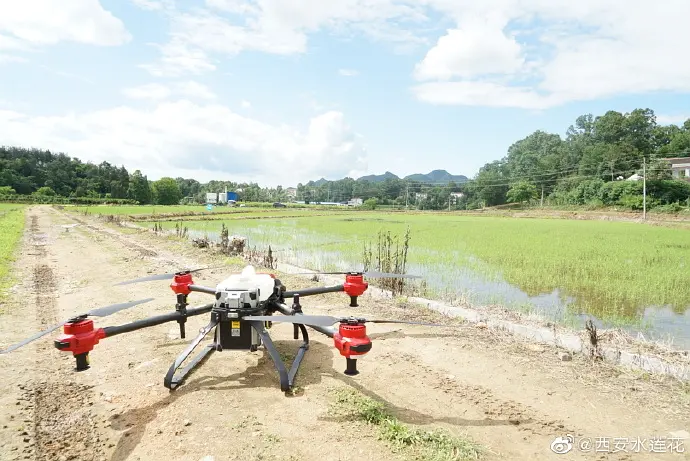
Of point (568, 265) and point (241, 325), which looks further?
point (568, 265)

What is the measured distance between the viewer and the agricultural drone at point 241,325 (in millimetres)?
2703

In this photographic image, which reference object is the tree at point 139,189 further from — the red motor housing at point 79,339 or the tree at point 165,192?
the red motor housing at point 79,339

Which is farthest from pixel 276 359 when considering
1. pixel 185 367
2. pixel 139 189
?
pixel 139 189

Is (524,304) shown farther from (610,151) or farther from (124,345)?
(610,151)

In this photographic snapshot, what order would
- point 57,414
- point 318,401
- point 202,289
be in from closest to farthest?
point 57,414
point 318,401
point 202,289

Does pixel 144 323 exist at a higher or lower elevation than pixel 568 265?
higher

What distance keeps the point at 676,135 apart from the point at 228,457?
3129 inches

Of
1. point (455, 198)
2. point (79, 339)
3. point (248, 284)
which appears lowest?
point (79, 339)

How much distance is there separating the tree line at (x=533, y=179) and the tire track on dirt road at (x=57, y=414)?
156ft

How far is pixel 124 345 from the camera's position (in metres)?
4.59

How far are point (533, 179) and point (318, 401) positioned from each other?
2991 inches

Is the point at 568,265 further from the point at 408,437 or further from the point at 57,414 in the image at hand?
the point at 57,414

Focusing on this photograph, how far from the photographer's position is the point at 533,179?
230ft

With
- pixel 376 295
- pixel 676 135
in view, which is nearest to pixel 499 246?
pixel 376 295
